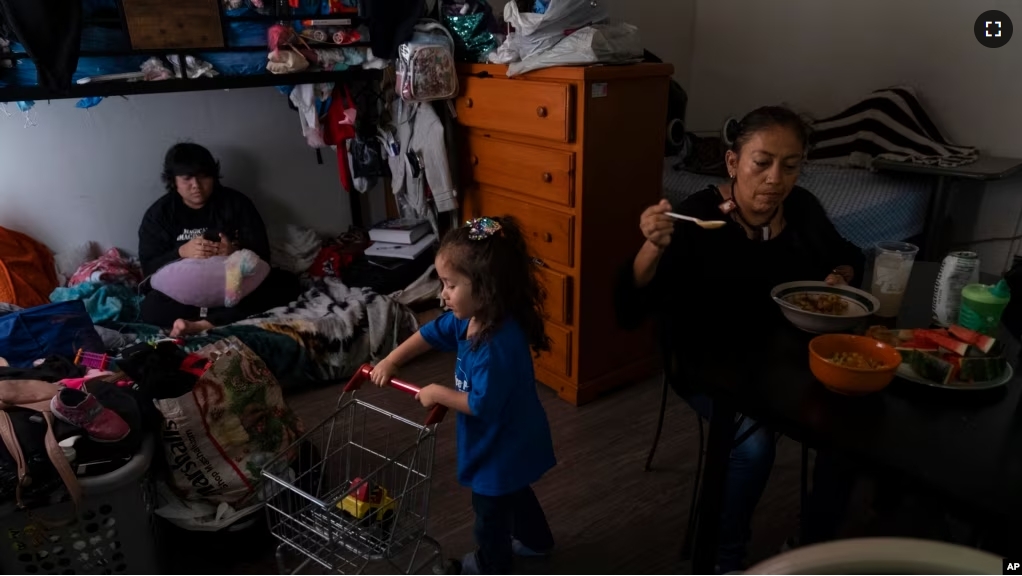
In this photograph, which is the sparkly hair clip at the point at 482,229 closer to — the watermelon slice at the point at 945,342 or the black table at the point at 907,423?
the black table at the point at 907,423

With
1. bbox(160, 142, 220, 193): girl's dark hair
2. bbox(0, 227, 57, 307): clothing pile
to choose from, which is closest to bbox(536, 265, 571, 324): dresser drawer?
bbox(160, 142, 220, 193): girl's dark hair

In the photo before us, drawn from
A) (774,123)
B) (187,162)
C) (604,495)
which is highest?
(774,123)

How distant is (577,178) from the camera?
2443mm

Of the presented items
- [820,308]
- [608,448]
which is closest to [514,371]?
[820,308]

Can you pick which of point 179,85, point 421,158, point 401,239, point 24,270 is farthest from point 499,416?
point 24,270

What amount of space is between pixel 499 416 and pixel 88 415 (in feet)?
3.26

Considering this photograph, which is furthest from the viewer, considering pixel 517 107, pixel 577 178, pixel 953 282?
pixel 517 107

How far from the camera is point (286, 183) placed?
3537mm

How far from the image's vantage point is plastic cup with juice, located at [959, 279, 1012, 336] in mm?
1233

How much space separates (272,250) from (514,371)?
7.50 feet

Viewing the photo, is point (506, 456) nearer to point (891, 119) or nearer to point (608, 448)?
point (608, 448)

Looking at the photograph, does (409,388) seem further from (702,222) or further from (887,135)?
(887,135)

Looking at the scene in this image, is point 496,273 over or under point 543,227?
over

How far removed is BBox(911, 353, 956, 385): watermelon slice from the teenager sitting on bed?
2563 mm
